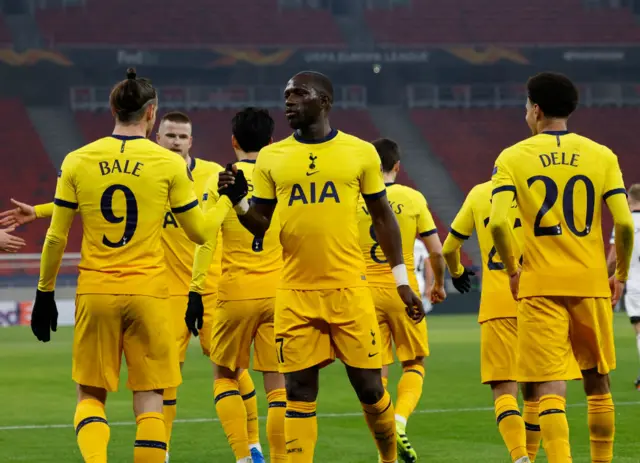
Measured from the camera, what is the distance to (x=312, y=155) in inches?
233

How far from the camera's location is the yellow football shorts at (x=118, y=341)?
227 inches

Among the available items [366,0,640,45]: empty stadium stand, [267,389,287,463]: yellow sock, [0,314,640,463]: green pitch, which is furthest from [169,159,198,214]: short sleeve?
[366,0,640,45]: empty stadium stand

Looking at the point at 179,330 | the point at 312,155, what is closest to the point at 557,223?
the point at 312,155

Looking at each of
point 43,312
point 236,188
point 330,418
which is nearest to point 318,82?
point 236,188

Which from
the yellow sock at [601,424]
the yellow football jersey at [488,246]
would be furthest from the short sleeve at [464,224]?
the yellow sock at [601,424]

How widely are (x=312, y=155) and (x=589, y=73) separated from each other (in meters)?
39.1

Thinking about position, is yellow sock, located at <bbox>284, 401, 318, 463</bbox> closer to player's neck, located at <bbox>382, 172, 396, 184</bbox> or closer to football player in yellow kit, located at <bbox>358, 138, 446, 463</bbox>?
football player in yellow kit, located at <bbox>358, 138, 446, 463</bbox>

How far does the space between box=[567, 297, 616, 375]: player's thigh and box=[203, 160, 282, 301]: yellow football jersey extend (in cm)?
204

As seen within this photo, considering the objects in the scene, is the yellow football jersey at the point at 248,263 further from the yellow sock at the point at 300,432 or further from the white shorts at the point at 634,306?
the white shorts at the point at 634,306

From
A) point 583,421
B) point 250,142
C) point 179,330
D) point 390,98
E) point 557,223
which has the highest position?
point 390,98

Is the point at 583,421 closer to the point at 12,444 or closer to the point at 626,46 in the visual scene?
the point at 12,444

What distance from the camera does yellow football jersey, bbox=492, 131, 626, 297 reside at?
6.03 metres

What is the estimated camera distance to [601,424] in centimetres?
610

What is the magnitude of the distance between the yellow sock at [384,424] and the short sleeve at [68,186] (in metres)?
1.80
